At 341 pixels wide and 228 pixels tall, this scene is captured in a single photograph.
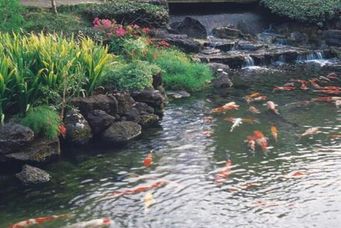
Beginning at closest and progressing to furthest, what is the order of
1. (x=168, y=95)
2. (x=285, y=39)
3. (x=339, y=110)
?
(x=339, y=110), (x=168, y=95), (x=285, y=39)

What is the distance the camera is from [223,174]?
11859 millimetres

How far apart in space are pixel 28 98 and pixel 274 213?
19.5ft

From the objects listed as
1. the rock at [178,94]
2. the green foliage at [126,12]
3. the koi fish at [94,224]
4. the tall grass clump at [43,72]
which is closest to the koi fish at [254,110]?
the rock at [178,94]

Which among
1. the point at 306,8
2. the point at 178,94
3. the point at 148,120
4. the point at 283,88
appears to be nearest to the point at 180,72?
the point at 178,94

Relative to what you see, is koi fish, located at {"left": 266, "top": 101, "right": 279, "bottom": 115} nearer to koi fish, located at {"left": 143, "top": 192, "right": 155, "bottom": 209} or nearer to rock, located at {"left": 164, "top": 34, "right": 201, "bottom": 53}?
rock, located at {"left": 164, "top": 34, "right": 201, "bottom": 53}

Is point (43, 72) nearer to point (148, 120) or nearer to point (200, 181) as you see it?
point (148, 120)

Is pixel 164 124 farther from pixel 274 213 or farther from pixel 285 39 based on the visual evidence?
pixel 285 39

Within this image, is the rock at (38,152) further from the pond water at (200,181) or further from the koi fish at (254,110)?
the koi fish at (254,110)

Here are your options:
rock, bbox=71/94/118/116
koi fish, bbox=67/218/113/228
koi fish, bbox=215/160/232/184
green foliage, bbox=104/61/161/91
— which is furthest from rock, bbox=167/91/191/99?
koi fish, bbox=67/218/113/228

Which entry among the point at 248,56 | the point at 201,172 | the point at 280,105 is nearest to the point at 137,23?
the point at 248,56

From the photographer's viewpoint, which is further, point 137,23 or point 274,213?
point 137,23

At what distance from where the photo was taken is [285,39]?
2805 centimetres

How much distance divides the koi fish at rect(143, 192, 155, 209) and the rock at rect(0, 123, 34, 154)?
115 inches

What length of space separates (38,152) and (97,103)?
2.28 metres
